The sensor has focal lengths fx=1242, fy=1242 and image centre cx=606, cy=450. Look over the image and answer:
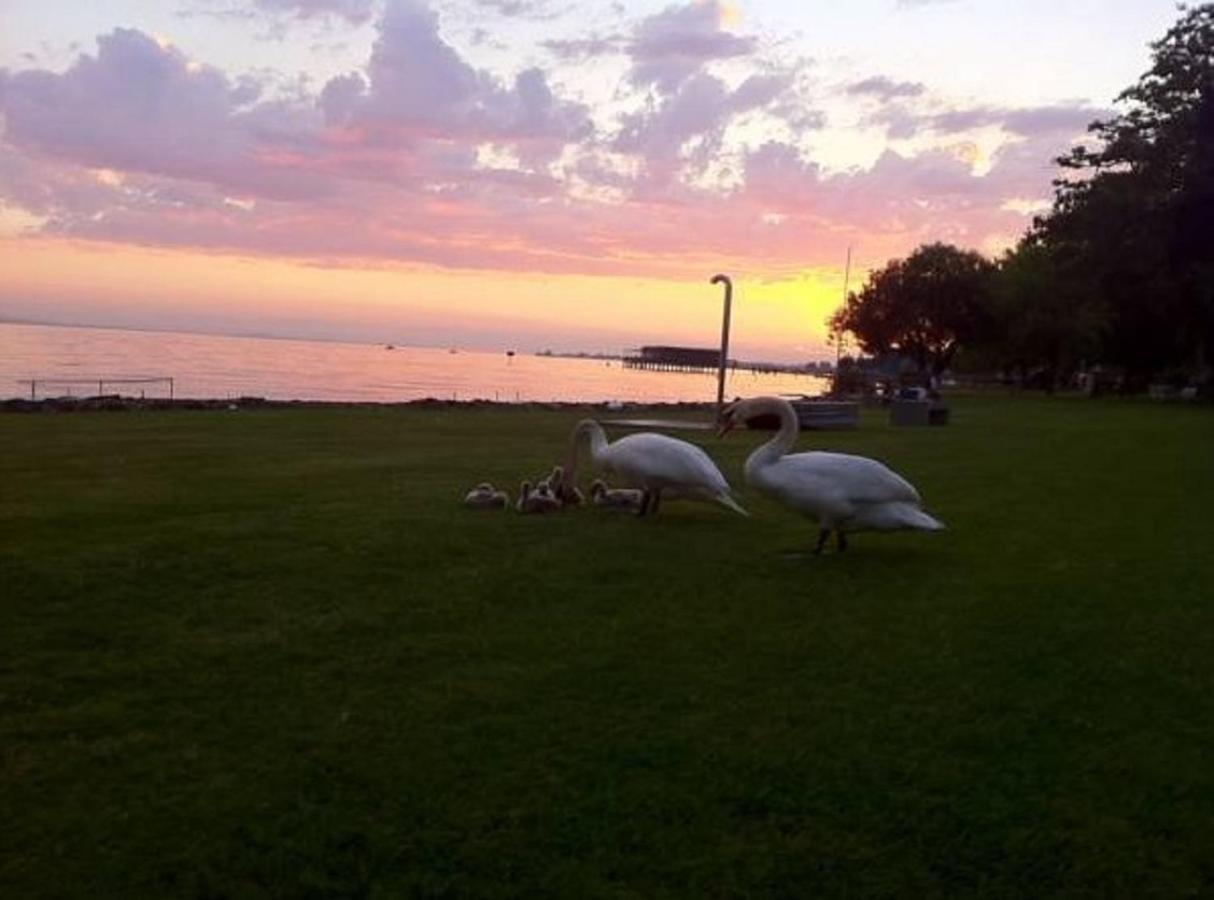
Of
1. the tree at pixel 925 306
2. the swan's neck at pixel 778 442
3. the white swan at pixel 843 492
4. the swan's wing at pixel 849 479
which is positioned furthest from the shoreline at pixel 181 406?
the tree at pixel 925 306

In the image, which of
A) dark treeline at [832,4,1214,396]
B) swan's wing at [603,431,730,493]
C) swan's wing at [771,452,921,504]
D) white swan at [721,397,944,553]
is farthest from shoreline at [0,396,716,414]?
swan's wing at [771,452,921,504]

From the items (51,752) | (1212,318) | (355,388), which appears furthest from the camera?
(355,388)

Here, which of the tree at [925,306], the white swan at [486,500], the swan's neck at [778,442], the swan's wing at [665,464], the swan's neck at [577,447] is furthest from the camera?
the tree at [925,306]

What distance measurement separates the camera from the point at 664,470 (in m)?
11.9

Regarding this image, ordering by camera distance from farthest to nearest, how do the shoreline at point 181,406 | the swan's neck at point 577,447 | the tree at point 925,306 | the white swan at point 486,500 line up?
1. the tree at point 925,306
2. the shoreline at point 181,406
3. the swan's neck at point 577,447
4. the white swan at point 486,500

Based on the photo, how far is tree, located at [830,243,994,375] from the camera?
79688 millimetres

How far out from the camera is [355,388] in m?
67.5

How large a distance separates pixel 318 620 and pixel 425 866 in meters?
3.54

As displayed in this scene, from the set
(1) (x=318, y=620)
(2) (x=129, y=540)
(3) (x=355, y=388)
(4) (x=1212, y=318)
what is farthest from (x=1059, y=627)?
(3) (x=355, y=388)

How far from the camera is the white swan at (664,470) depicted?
11805mm

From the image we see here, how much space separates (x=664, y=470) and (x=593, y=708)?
235 inches

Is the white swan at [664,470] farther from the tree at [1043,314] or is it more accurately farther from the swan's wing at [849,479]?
the tree at [1043,314]

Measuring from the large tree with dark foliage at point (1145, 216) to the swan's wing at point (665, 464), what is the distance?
130 ft

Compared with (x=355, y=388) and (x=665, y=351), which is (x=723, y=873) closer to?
(x=355, y=388)
